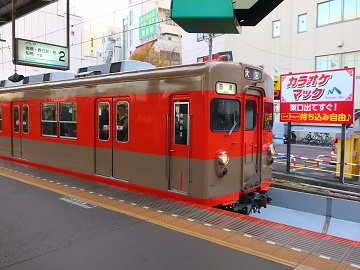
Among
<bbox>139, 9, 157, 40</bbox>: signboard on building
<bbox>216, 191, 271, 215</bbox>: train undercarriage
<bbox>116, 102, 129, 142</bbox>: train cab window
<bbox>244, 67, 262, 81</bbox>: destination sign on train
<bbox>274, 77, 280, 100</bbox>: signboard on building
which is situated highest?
<bbox>139, 9, 157, 40</bbox>: signboard on building

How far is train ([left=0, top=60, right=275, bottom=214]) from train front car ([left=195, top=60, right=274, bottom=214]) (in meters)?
0.02

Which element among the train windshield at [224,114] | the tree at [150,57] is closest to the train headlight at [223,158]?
the train windshield at [224,114]

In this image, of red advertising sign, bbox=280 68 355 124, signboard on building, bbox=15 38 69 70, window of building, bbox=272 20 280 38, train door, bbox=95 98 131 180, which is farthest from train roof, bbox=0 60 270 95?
window of building, bbox=272 20 280 38

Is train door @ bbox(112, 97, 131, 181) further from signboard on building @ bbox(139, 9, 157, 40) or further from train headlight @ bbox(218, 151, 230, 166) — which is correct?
signboard on building @ bbox(139, 9, 157, 40)

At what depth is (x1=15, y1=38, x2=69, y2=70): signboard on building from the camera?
1115 centimetres

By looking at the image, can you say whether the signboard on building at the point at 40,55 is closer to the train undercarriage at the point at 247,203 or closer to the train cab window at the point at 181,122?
the train cab window at the point at 181,122

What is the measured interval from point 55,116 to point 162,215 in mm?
5315

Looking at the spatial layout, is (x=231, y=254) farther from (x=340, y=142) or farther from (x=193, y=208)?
(x=340, y=142)

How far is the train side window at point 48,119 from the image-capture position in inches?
367

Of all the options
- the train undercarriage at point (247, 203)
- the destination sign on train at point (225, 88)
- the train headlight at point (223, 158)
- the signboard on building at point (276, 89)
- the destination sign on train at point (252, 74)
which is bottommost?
the train undercarriage at point (247, 203)

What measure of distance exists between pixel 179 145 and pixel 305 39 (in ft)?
70.0

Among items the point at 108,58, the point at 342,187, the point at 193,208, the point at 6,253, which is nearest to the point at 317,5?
the point at 342,187

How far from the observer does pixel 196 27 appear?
6199 mm

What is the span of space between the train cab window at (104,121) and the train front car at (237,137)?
9.25ft
